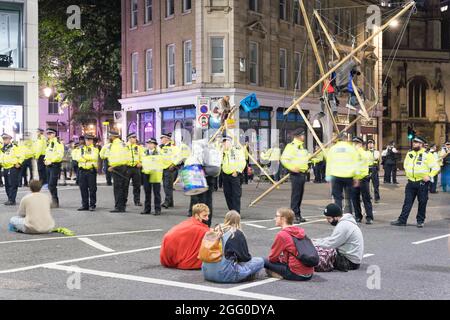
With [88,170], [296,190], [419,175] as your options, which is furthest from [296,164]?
[88,170]

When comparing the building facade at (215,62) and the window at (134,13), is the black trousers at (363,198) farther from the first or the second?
the window at (134,13)

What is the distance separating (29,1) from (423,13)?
49.4 meters

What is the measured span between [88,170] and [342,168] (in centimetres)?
674

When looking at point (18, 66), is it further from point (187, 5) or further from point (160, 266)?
point (160, 266)

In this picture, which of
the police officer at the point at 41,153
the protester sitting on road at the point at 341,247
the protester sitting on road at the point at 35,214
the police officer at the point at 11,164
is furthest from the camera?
the police officer at the point at 41,153

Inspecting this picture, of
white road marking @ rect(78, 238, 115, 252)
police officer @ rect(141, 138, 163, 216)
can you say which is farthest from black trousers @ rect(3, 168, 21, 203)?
white road marking @ rect(78, 238, 115, 252)

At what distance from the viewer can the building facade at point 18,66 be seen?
30.0 meters

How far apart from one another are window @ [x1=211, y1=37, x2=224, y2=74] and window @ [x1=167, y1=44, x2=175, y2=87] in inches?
120

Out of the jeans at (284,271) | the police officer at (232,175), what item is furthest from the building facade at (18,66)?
the jeans at (284,271)

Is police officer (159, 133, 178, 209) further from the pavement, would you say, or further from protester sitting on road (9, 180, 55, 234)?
protester sitting on road (9, 180, 55, 234)

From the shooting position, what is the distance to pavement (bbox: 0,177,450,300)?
785 centimetres

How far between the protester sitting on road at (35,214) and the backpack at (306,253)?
5.93 m

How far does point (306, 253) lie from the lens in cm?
852

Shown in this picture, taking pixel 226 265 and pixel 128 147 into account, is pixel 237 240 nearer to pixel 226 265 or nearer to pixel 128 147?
pixel 226 265
